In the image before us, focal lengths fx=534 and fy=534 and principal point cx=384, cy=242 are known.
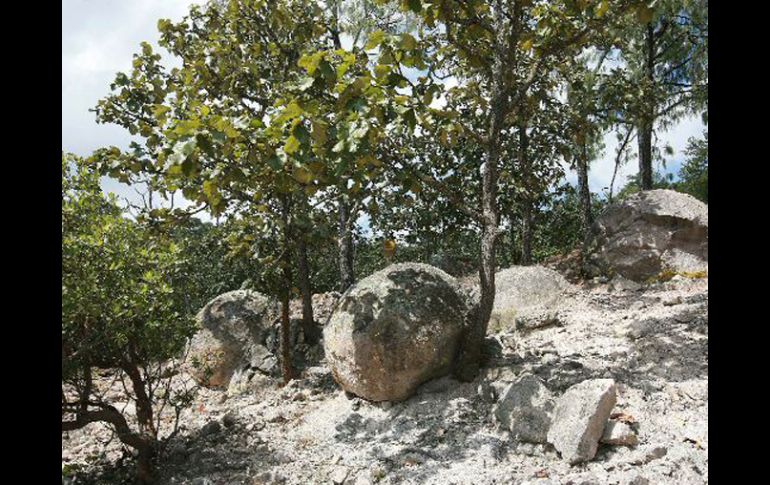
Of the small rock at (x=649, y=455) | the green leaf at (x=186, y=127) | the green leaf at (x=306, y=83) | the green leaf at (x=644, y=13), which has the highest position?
the green leaf at (x=644, y=13)

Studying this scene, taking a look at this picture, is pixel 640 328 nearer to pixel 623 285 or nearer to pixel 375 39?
pixel 623 285

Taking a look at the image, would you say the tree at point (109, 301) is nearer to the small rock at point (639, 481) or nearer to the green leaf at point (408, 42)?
the green leaf at point (408, 42)

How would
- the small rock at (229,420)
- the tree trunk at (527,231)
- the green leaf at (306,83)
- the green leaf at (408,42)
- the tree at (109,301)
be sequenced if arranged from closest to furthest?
the green leaf at (306,83) < the green leaf at (408,42) < the tree at (109,301) < the small rock at (229,420) < the tree trunk at (527,231)

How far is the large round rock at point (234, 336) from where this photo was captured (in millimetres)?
9109

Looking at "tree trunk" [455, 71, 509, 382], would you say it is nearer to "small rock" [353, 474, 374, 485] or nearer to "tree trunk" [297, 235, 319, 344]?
"small rock" [353, 474, 374, 485]

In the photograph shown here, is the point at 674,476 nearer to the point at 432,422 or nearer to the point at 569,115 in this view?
the point at 432,422

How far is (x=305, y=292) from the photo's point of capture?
340 inches

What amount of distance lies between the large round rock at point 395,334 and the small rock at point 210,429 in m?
1.57

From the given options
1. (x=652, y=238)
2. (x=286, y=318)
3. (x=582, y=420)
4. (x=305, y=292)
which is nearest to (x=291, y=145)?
(x=582, y=420)

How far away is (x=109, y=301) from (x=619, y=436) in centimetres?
445

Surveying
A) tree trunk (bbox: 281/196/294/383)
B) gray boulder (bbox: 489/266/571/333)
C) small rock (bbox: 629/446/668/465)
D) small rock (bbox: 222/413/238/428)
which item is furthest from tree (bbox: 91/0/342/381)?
small rock (bbox: 629/446/668/465)

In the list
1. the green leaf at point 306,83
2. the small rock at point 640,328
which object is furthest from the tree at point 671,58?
the green leaf at point 306,83
